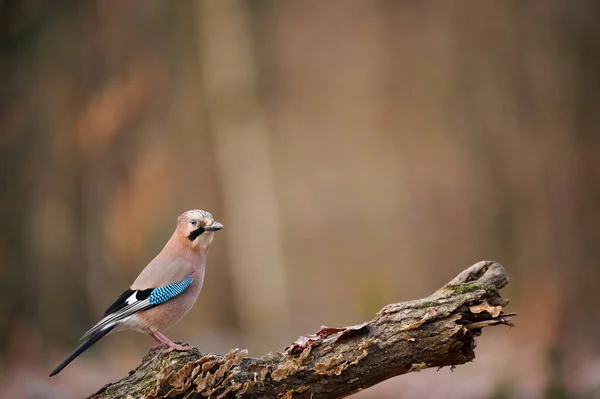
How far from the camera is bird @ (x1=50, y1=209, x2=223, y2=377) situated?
365 cm

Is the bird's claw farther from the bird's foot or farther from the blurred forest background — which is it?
the blurred forest background

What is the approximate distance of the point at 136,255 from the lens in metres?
9.55

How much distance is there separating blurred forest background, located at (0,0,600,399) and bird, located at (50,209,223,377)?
179 inches

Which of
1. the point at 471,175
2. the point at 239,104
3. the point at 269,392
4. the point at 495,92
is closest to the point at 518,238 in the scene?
the point at 471,175

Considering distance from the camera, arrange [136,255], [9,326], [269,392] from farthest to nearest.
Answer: [136,255]
[9,326]
[269,392]

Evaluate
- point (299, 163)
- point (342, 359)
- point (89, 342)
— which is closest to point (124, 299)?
point (89, 342)

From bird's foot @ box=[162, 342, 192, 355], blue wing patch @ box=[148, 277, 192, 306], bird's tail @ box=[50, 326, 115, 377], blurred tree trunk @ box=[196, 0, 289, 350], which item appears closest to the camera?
bird's tail @ box=[50, 326, 115, 377]

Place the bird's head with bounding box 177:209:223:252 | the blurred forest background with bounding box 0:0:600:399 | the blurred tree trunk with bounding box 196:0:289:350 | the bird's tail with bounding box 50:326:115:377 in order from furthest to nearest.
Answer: the blurred tree trunk with bounding box 196:0:289:350 → the blurred forest background with bounding box 0:0:600:399 → the bird's head with bounding box 177:209:223:252 → the bird's tail with bounding box 50:326:115:377

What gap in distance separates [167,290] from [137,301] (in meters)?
0.15

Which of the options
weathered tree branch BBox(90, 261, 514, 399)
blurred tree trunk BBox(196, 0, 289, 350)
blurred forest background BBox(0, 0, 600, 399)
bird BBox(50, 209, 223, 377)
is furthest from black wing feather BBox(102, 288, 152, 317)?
blurred tree trunk BBox(196, 0, 289, 350)

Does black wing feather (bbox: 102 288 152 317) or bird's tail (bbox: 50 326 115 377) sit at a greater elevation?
Result: black wing feather (bbox: 102 288 152 317)

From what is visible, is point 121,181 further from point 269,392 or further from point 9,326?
point 269,392

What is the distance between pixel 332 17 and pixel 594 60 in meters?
3.60

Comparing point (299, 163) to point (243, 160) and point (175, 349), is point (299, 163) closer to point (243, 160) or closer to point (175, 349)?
point (243, 160)
